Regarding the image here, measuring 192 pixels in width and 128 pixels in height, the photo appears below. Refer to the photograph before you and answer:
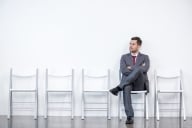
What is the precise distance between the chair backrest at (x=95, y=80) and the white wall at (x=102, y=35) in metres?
0.10

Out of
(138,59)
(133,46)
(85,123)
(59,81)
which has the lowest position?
(85,123)

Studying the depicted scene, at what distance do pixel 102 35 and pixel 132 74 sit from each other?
0.94 meters

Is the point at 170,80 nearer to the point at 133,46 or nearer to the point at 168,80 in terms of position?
the point at 168,80

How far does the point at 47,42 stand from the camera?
5922 millimetres

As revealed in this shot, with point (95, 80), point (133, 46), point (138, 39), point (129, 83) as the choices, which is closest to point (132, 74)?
point (129, 83)

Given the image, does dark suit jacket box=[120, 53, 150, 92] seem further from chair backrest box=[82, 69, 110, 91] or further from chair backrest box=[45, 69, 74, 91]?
chair backrest box=[45, 69, 74, 91]

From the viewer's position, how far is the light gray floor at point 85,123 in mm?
4867

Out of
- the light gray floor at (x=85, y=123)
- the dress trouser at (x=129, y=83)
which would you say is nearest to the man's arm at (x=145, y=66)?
the dress trouser at (x=129, y=83)

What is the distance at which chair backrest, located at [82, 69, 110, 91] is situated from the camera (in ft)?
19.3

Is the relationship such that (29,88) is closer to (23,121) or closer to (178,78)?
(23,121)

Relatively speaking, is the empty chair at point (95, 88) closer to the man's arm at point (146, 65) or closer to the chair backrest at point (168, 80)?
the man's arm at point (146, 65)

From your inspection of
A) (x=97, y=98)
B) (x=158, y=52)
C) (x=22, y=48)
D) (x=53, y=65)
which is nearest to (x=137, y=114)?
(x=97, y=98)

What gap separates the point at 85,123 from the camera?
5.14 metres

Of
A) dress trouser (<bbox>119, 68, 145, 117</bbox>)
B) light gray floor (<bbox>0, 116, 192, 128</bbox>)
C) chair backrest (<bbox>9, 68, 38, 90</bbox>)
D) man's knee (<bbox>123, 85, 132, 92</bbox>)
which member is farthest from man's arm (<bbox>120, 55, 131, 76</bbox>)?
chair backrest (<bbox>9, 68, 38, 90</bbox>)
